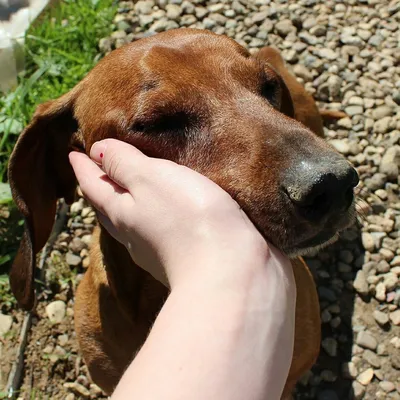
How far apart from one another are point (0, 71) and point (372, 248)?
12.2 ft

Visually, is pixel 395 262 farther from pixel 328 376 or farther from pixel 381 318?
pixel 328 376

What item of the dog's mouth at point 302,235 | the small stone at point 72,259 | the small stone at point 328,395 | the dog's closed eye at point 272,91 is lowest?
the small stone at point 328,395

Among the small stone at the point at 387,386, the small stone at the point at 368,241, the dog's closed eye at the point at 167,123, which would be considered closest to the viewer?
the dog's closed eye at the point at 167,123

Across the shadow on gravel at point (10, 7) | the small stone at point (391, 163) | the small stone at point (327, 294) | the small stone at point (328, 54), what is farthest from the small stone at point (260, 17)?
the small stone at point (327, 294)

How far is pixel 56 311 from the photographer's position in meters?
4.14

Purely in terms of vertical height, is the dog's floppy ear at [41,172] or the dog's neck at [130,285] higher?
the dog's floppy ear at [41,172]

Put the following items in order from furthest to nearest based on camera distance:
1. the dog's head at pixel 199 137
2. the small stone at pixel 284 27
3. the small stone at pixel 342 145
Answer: the small stone at pixel 284 27 → the small stone at pixel 342 145 → the dog's head at pixel 199 137

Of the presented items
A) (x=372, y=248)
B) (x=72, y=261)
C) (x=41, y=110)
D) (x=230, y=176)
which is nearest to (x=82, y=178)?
(x=230, y=176)

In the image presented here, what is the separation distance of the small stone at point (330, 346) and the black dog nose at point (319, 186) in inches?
79.0

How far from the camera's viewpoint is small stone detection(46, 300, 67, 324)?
13.5 ft

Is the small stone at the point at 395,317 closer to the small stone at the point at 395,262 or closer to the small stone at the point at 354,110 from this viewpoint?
the small stone at the point at 395,262

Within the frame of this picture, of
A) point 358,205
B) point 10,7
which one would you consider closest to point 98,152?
point 358,205

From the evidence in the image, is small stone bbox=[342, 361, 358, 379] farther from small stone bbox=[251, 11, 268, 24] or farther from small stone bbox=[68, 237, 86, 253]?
small stone bbox=[251, 11, 268, 24]

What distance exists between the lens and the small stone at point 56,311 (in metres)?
4.11
